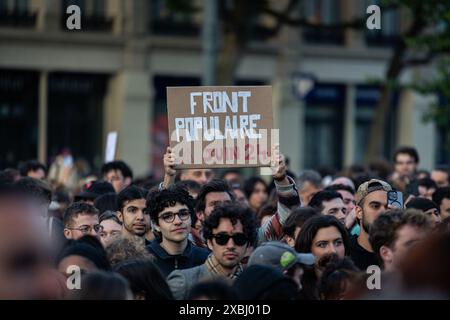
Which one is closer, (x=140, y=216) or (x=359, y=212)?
(x=359, y=212)

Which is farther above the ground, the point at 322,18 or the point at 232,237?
the point at 322,18

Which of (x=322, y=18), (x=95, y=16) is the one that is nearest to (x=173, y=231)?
(x=95, y=16)

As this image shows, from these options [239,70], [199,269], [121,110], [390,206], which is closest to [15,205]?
[199,269]

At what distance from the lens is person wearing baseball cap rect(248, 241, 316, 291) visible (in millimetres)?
5594

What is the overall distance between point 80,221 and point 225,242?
1517 mm

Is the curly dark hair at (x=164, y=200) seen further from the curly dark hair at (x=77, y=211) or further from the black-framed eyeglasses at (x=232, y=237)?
the black-framed eyeglasses at (x=232, y=237)

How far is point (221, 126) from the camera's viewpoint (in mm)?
8047

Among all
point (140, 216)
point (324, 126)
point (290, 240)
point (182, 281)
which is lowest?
point (182, 281)

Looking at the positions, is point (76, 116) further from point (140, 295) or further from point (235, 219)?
point (140, 295)

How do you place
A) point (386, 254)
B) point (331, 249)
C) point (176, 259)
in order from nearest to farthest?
point (386, 254) → point (331, 249) → point (176, 259)

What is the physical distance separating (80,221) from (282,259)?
241cm

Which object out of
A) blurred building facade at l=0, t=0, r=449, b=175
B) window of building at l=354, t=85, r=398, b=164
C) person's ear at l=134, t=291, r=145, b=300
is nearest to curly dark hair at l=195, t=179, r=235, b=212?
person's ear at l=134, t=291, r=145, b=300

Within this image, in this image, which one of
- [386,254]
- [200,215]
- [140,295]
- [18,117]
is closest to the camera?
[140,295]
